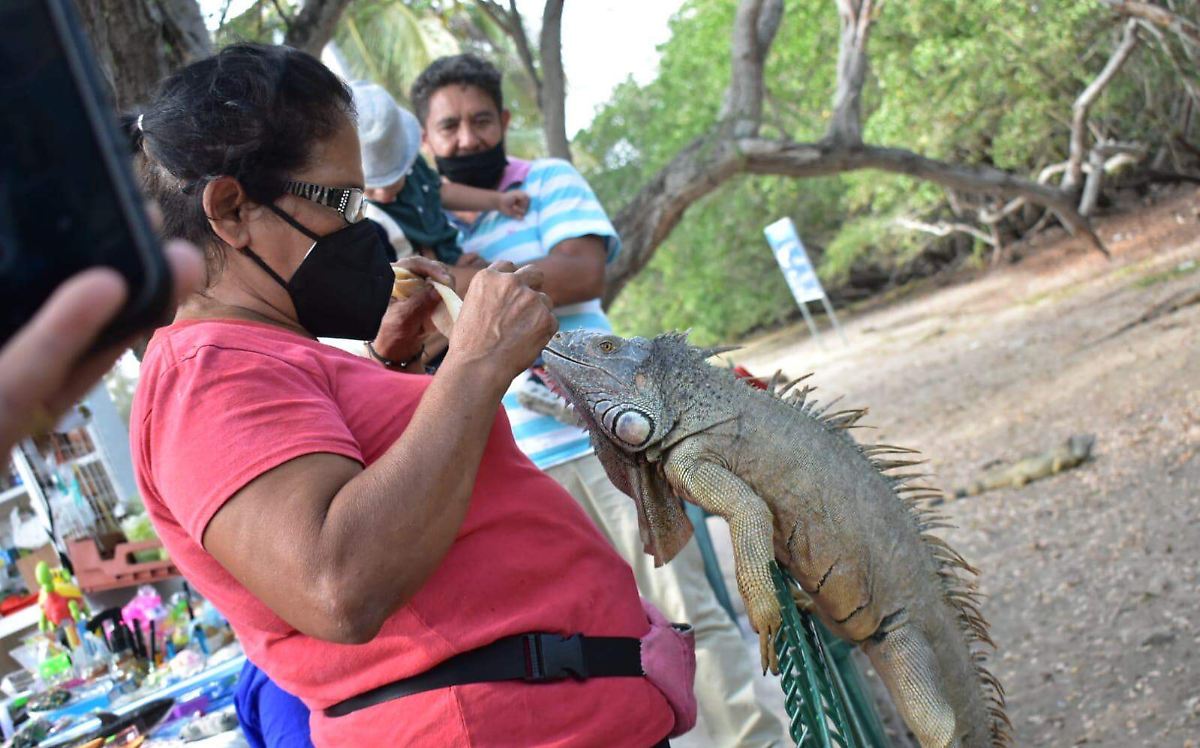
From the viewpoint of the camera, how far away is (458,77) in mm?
3930

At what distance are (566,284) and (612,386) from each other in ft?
4.27

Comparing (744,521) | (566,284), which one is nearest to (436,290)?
(744,521)

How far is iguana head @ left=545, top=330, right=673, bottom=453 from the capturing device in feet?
7.11

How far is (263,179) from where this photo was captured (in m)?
1.71

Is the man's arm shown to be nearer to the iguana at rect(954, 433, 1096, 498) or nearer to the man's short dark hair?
the man's short dark hair

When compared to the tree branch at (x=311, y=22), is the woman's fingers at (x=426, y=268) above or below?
below

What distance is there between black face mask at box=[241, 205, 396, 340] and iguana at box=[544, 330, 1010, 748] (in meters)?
0.45

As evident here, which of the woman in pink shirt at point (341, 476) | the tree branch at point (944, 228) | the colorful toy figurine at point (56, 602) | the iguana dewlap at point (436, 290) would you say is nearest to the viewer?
the woman in pink shirt at point (341, 476)

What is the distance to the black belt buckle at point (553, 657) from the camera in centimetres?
160

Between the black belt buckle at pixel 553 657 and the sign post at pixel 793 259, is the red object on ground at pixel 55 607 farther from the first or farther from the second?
the sign post at pixel 793 259

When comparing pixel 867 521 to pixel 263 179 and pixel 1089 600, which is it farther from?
pixel 1089 600

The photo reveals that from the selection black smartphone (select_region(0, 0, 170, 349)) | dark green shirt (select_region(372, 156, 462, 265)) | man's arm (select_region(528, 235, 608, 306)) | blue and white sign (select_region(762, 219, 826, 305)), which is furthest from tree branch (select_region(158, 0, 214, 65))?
blue and white sign (select_region(762, 219, 826, 305))

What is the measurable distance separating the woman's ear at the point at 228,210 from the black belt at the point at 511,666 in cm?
79

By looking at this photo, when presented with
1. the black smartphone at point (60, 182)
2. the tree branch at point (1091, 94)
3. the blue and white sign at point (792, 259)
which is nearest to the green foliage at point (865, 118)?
the tree branch at point (1091, 94)
